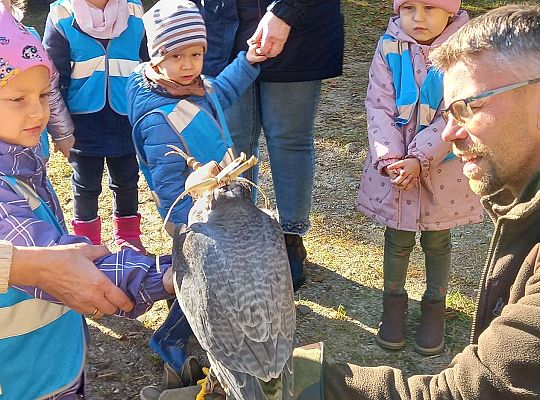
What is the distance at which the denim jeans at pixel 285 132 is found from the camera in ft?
13.5

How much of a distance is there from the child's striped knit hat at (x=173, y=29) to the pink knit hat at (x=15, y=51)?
2.36ft

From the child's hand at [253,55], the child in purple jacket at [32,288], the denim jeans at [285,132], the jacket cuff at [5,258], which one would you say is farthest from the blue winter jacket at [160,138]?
the jacket cuff at [5,258]

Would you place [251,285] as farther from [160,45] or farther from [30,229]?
[160,45]

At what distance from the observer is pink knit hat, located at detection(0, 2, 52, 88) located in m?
2.64

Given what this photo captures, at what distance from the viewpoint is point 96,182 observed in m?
4.57

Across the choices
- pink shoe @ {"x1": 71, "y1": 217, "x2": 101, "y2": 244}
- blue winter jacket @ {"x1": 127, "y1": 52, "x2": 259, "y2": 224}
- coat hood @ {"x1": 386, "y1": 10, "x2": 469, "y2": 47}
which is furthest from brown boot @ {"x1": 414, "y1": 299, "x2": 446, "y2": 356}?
pink shoe @ {"x1": 71, "y1": 217, "x2": 101, "y2": 244}

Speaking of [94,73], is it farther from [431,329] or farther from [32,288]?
[431,329]

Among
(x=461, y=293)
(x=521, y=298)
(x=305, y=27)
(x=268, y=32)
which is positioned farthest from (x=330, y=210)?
(x=521, y=298)

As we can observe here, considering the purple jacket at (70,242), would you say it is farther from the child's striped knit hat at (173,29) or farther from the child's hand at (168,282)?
the child's striped knit hat at (173,29)

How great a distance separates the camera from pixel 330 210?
18.5ft

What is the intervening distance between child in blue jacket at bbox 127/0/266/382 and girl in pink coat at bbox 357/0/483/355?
0.76 metres

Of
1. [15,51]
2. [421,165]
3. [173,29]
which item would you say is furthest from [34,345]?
[421,165]

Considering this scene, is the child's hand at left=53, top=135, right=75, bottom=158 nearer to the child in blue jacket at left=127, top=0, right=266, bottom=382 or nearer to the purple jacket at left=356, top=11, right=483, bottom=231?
the child in blue jacket at left=127, top=0, right=266, bottom=382

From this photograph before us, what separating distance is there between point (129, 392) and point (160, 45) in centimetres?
181
